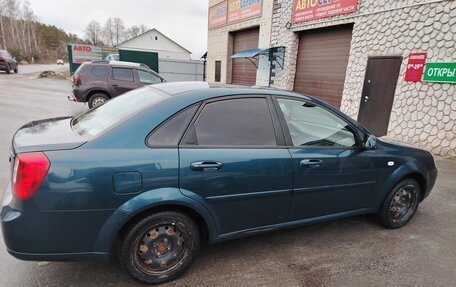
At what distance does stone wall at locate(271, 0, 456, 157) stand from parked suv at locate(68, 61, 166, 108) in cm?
697

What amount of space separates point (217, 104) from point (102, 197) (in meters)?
1.17

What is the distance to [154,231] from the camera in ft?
7.69

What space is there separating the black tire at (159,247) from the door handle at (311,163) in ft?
3.67

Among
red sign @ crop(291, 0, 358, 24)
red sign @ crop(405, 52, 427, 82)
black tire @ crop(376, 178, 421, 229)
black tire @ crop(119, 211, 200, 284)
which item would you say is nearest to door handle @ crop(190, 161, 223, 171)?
black tire @ crop(119, 211, 200, 284)

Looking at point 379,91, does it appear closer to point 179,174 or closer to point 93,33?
point 179,174

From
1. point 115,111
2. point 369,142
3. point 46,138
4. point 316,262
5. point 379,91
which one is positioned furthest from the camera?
point 379,91

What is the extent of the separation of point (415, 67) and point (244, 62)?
9.33 m

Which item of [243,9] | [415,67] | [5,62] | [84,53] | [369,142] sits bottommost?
[369,142]

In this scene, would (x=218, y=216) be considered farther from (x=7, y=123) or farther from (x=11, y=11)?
(x=11, y=11)

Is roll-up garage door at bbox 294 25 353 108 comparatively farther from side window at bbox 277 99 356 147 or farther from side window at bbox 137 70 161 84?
side window at bbox 277 99 356 147

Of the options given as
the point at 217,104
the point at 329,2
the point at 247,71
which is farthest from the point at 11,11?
the point at 217,104

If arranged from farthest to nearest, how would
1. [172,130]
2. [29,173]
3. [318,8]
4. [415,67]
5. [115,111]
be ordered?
[318,8] → [415,67] → [115,111] → [172,130] → [29,173]

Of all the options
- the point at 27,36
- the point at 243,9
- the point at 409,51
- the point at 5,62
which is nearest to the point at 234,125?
the point at 409,51

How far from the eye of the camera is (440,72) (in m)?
6.94
